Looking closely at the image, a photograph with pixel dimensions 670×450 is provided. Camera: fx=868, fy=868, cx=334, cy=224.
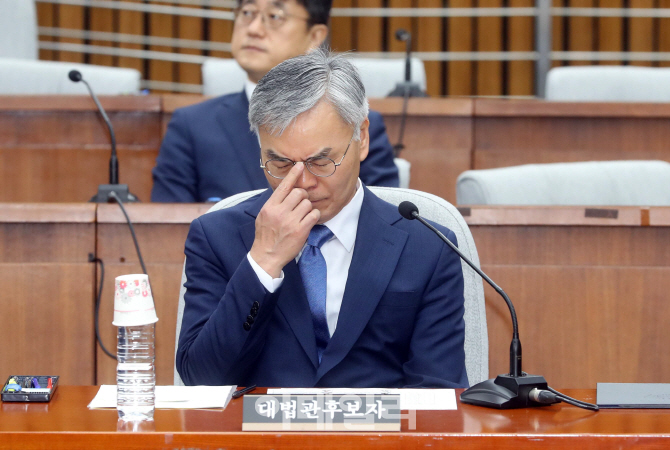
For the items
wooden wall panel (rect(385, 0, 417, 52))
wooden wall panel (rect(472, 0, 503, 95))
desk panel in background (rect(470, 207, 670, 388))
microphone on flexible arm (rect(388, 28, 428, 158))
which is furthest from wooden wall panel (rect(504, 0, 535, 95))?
desk panel in background (rect(470, 207, 670, 388))

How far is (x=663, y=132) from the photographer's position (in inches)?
116

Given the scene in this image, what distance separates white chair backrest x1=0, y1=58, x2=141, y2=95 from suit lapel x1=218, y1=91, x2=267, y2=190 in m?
0.87

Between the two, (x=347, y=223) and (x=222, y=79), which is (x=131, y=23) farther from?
(x=347, y=223)

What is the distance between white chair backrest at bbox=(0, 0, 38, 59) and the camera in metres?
4.25

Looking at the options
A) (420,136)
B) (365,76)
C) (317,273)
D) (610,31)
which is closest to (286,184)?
(317,273)

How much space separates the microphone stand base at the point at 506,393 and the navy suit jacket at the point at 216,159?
3.95ft

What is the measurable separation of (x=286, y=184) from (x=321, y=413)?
45 cm

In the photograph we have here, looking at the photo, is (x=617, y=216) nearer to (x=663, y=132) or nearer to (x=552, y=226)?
(x=552, y=226)

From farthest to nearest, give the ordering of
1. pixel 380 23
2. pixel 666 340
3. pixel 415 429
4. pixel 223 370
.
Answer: pixel 380 23
pixel 666 340
pixel 223 370
pixel 415 429

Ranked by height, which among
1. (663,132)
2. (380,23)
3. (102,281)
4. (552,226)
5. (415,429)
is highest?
(380,23)

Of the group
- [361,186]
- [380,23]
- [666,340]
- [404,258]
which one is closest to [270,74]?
[361,186]

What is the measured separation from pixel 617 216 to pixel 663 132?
1281 mm

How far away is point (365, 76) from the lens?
3285mm

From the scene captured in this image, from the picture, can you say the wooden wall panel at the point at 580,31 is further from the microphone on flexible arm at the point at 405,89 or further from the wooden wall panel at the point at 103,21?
the wooden wall panel at the point at 103,21
